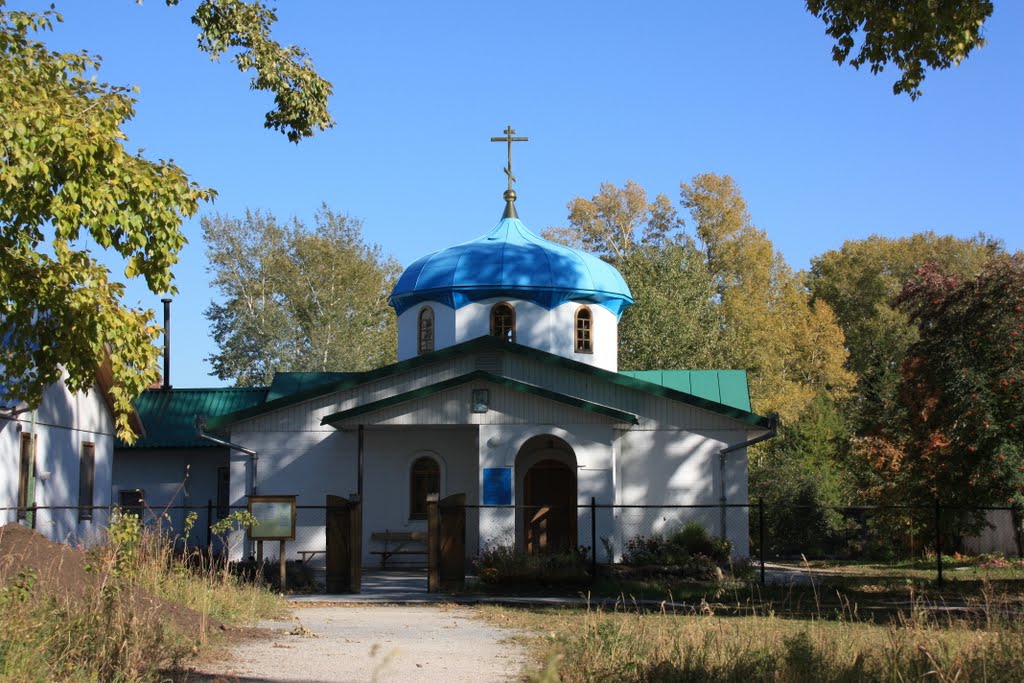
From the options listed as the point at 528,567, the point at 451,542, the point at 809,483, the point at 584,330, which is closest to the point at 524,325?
the point at 584,330

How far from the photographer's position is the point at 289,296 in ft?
185

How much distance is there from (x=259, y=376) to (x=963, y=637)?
154 feet

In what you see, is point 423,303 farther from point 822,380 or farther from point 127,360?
point 822,380

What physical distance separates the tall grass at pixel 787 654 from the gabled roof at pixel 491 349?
14.1m

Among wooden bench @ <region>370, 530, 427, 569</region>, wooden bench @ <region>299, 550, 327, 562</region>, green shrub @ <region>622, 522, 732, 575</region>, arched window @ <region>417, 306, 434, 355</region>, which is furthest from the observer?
arched window @ <region>417, 306, 434, 355</region>

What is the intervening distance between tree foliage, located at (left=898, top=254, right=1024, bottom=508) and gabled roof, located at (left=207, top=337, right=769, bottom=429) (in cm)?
381

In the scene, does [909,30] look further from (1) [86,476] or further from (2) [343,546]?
(1) [86,476]

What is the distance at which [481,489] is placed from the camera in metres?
24.4

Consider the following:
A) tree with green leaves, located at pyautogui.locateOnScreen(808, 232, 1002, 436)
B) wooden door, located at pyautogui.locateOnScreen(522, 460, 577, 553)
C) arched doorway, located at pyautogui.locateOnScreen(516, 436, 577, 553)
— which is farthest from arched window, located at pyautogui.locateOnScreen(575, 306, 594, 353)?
tree with green leaves, located at pyautogui.locateOnScreen(808, 232, 1002, 436)

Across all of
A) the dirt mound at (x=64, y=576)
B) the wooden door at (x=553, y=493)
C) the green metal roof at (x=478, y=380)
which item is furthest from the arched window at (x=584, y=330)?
the dirt mound at (x=64, y=576)

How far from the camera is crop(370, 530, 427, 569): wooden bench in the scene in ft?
89.2

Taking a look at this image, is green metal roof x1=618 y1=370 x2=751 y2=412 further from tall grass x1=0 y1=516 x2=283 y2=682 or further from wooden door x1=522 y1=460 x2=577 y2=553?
tall grass x1=0 y1=516 x2=283 y2=682

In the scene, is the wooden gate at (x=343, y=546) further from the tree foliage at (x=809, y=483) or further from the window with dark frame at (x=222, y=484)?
the window with dark frame at (x=222, y=484)

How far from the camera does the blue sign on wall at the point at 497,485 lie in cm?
2441
